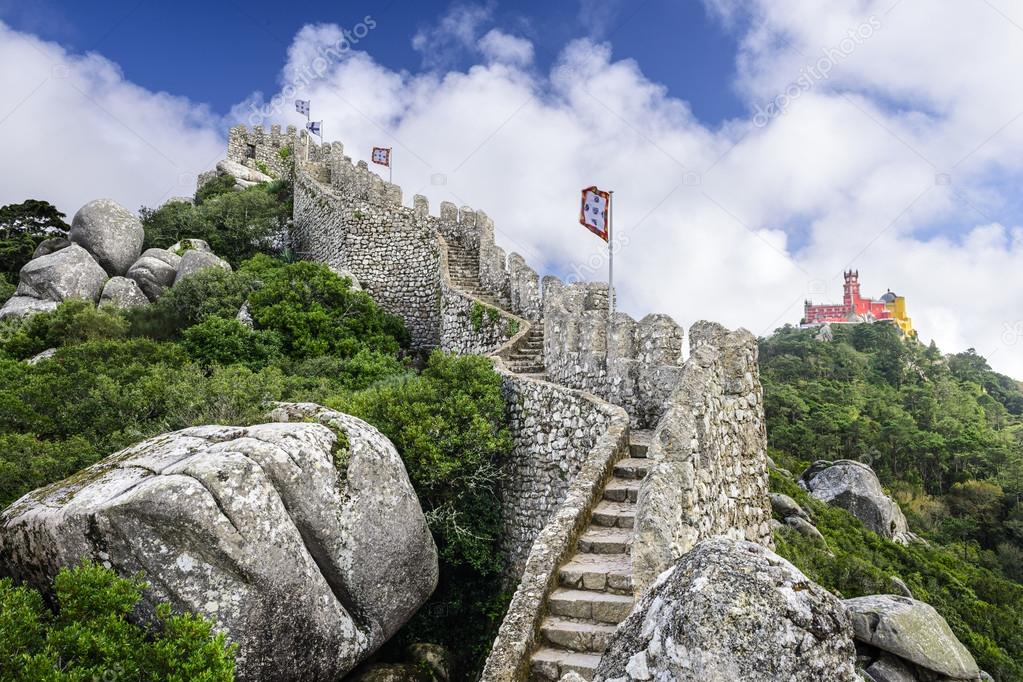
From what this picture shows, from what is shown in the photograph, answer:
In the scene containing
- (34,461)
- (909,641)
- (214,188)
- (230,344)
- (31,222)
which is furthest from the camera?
(214,188)

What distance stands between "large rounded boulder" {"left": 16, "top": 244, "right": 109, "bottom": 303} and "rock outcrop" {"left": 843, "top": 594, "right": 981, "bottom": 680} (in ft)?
73.9

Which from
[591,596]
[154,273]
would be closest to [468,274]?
[154,273]

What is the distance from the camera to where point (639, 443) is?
8.32 meters

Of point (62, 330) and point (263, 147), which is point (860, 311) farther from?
point (62, 330)

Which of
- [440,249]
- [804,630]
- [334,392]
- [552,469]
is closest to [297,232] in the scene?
[440,249]

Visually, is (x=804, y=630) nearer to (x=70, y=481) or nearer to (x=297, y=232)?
(x=70, y=481)

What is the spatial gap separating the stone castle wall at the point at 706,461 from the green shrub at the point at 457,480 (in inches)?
167

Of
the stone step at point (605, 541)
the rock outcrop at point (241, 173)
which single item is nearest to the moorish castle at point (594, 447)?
the stone step at point (605, 541)

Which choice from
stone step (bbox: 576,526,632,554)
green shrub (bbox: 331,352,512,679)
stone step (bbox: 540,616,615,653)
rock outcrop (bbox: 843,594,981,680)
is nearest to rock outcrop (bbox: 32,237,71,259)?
green shrub (bbox: 331,352,512,679)

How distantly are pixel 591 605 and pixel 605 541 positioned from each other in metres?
0.82

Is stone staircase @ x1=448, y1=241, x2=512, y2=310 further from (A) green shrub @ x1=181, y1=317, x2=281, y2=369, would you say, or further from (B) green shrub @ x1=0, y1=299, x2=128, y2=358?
(B) green shrub @ x1=0, y1=299, x2=128, y2=358

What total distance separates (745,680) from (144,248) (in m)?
28.7

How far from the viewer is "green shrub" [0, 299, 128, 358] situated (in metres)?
16.7

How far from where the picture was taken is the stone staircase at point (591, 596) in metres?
5.74
